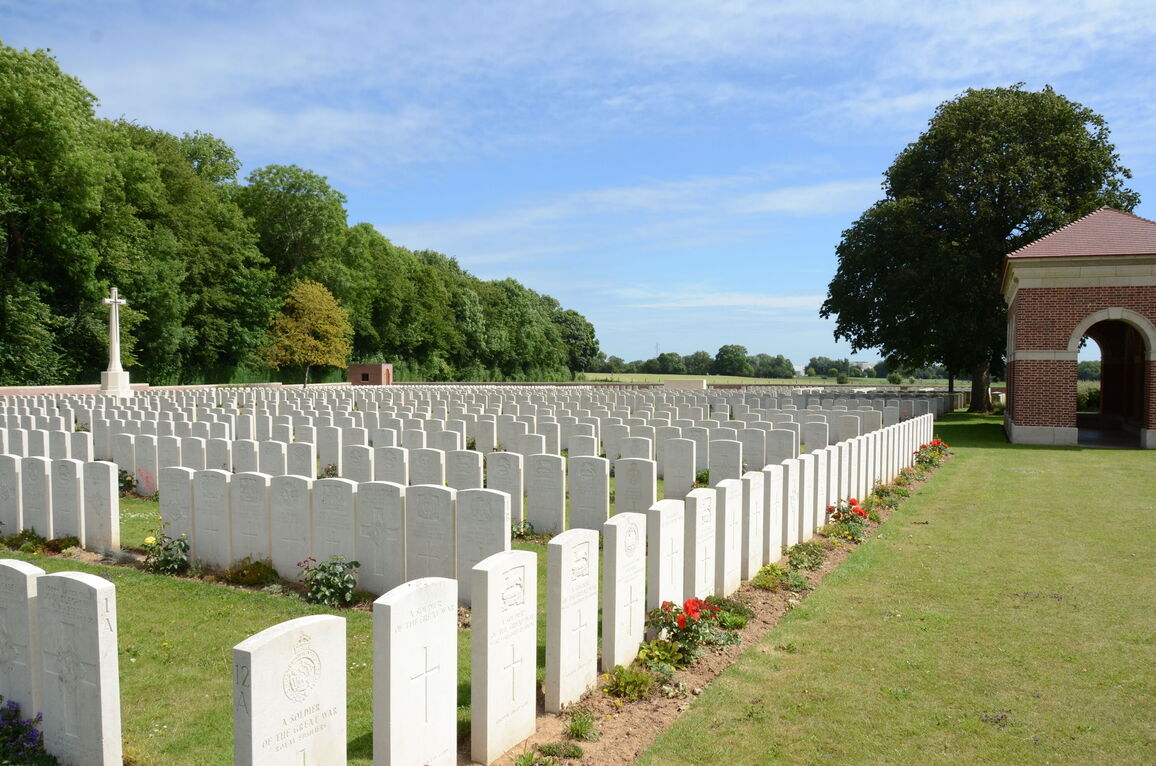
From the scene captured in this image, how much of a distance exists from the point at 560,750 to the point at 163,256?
46.1 m

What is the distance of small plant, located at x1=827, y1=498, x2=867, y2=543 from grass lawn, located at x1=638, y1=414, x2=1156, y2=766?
0.21 metres

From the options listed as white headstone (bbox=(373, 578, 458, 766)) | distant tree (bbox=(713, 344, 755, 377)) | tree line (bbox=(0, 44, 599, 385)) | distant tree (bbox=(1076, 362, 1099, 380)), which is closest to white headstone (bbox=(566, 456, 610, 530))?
white headstone (bbox=(373, 578, 458, 766))

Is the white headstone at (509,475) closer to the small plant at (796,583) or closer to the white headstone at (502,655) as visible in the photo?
the small plant at (796,583)

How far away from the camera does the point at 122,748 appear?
4.04 metres

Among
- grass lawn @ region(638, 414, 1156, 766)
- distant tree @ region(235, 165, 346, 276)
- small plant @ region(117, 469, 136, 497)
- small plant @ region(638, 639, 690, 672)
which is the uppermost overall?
distant tree @ region(235, 165, 346, 276)

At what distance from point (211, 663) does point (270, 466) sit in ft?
20.1

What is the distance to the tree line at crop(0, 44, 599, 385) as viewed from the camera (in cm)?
3428

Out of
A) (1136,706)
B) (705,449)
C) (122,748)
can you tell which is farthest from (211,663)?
(705,449)

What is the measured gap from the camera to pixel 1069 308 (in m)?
20.0

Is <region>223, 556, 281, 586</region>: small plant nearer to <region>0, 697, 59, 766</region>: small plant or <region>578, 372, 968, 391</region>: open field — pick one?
<region>0, 697, 59, 766</region>: small plant

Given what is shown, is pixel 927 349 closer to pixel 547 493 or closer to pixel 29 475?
pixel 547 493

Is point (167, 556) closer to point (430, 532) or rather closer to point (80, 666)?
point (430, 532)

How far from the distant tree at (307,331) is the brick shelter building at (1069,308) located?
4126 cm

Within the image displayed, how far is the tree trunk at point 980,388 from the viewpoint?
32.6 meters
